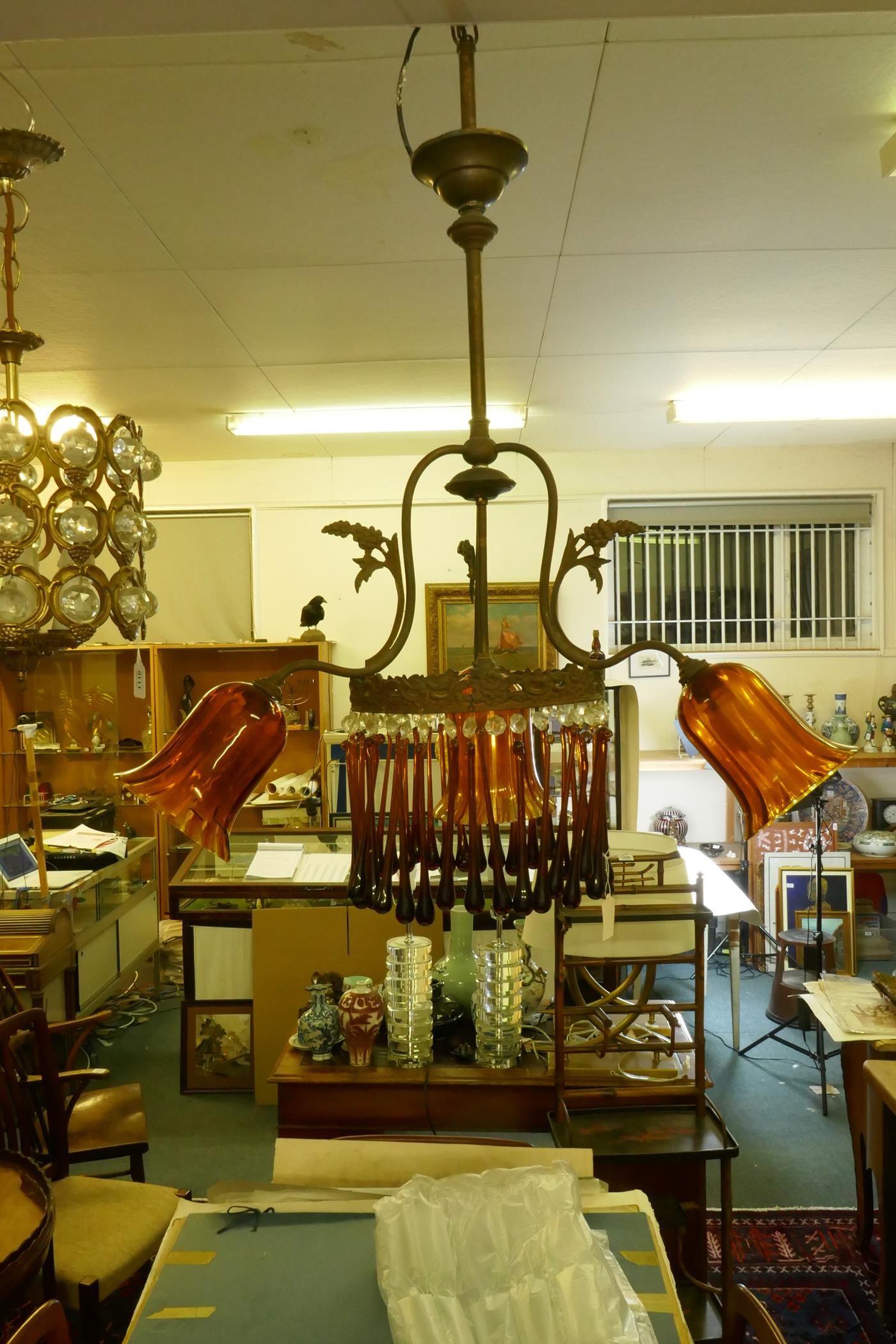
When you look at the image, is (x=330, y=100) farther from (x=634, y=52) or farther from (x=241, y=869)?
(x=241, y=869)

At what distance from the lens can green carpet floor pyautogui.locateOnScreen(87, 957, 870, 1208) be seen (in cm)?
338

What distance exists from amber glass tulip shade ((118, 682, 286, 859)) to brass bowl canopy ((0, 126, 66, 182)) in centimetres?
171

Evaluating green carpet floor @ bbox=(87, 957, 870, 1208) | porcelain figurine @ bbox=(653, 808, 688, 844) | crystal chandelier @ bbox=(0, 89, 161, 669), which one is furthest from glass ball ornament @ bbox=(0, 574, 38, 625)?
porcelain figurine @ bbox=(653, 808, 688, 844)

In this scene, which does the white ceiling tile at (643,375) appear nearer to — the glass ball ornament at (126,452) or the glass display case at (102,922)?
the glass ball ornament at (126,452)

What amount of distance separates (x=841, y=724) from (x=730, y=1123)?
2.89m

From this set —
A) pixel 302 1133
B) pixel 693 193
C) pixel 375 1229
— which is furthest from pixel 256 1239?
pixel 693 193

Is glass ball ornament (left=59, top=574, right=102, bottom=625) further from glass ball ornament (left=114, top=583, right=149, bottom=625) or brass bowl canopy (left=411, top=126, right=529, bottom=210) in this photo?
brass bowl canopy (left=411, top=126, right=529, bottom=210)

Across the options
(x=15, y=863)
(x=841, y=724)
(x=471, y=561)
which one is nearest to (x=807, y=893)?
(x=841, y=724)

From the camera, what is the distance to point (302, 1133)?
2746mm

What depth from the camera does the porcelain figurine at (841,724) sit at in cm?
591

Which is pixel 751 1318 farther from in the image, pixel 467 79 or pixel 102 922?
pixel 102 922

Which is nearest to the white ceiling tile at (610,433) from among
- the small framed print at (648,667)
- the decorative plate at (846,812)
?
the small framed print at (648,667)

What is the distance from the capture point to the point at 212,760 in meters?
1.09

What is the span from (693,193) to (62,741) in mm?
5057
